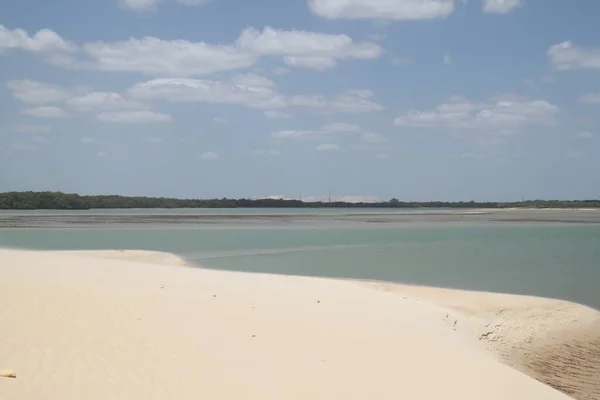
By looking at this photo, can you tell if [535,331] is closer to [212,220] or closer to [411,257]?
[411,257]

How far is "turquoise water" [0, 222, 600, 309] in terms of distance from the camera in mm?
20400

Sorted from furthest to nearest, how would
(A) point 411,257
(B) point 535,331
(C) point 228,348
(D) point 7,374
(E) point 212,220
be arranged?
(E) point 212,220
(A) point 411,257
(B) point 535,331
(C) point 228,348
(D) point 7,374

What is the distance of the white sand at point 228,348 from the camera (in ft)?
21.8

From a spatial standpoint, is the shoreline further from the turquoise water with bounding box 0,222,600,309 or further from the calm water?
the turquoise water with bounding box 0,222,600,309

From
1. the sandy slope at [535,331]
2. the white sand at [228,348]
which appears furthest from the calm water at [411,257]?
the white sand at [228,348]

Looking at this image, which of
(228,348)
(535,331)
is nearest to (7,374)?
(228,348)

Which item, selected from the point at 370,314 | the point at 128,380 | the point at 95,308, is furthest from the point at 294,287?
the point at 128,380

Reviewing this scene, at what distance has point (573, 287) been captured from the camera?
19172 millimetres

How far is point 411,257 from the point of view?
2823cm

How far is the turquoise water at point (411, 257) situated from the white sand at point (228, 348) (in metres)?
7.90

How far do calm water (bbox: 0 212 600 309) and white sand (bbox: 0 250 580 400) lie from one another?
313 inches

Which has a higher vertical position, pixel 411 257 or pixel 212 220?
pixel 212 220

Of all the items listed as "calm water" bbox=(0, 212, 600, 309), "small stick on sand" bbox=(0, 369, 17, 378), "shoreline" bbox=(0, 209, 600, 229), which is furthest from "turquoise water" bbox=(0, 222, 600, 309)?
"shoreline" bbox=(0, 209, 600, 229)

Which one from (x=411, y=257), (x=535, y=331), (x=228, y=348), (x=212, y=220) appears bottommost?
(x=535, y=331)
